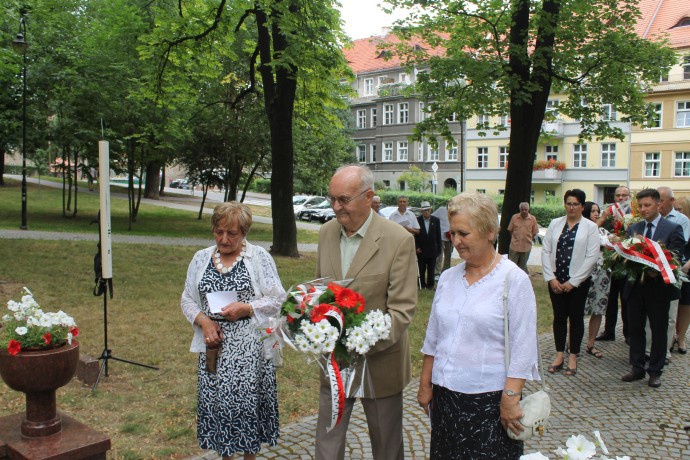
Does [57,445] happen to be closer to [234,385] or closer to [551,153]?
[234,385]

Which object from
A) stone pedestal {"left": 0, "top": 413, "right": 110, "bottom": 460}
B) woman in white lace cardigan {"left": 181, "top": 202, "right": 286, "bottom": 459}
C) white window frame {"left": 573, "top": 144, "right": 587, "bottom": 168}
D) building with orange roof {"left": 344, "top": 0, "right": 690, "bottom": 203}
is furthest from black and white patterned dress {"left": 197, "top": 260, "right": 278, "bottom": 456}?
white window frame {"left": 573, "top": 144, "right": 587, "bottom": 168}

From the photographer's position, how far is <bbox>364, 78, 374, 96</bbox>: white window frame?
67750 mm

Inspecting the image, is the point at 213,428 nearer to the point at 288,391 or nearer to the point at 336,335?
the point at 336,335

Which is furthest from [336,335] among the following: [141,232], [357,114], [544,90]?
[357,114]

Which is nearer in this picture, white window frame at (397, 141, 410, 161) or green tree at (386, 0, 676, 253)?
green tree at (386, 0, 676, 253)

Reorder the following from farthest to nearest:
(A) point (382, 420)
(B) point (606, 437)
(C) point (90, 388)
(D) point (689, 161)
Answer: (D) point (689, 161) → (C) point (90, 388) → (B) point (606, 437) → (A) point (382, 420)

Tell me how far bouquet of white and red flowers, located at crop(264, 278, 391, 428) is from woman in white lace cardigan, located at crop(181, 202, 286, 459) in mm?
824

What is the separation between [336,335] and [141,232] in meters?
20.5

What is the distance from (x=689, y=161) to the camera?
145ft

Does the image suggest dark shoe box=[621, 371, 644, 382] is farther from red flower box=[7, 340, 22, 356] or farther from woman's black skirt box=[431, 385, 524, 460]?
red flower box=[7, 340, 22, 356]

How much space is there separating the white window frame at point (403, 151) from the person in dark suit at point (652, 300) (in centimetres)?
5638

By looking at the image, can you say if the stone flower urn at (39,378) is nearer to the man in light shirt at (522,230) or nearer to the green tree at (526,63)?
the man in light shirt at (522,230)

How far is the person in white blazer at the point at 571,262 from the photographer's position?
258 inches

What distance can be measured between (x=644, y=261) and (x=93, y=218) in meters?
23.9
